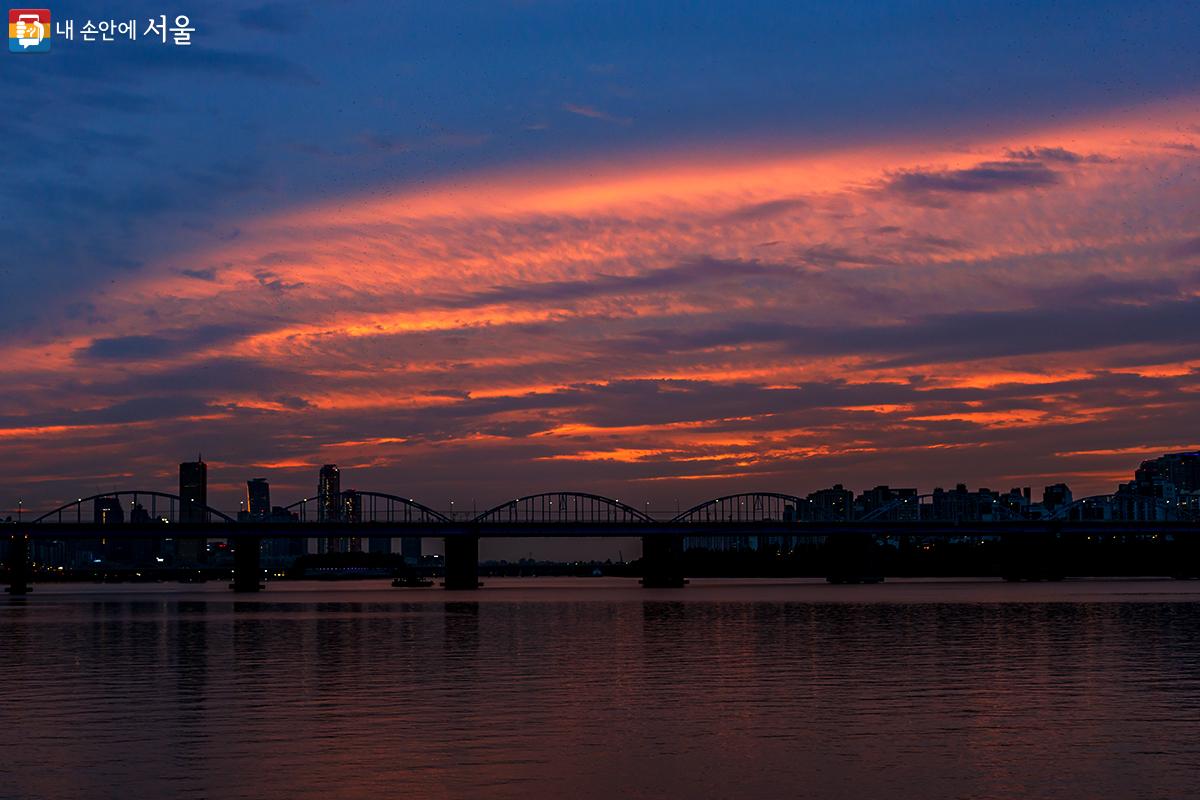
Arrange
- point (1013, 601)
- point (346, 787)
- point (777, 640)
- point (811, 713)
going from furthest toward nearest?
point (1013, 601) < point (777, 640) < point (811, 713) < point (346, 787)

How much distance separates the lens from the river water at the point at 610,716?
33.9 m

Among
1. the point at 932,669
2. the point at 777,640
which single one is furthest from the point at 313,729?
the point at 777,640

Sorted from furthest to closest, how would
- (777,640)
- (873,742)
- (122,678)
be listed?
(777,640)
(122,678)
(873,742)

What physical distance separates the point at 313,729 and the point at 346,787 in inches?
419

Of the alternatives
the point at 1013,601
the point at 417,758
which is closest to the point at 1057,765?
the point at 417,758

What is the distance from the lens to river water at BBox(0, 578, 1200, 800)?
111 ft

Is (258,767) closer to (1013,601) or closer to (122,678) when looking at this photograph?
(122,678)

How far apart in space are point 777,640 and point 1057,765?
50.5 m

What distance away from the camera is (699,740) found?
40.7 m

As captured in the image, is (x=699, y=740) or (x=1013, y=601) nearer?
(x=699, y=740)

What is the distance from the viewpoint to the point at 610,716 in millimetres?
46594

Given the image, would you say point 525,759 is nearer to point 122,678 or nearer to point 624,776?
point 624,776

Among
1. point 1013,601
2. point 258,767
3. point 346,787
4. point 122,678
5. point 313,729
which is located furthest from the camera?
point 1013,601

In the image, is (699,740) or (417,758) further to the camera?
(699,740)
